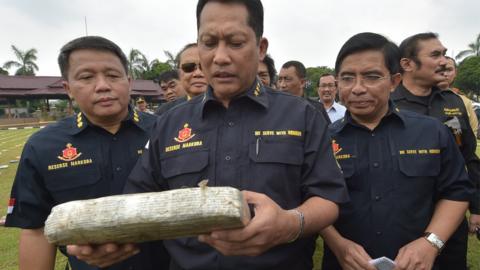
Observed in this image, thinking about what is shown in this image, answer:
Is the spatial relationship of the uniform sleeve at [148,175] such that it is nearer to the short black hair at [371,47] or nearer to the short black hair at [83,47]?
the short black hair at [83,47]

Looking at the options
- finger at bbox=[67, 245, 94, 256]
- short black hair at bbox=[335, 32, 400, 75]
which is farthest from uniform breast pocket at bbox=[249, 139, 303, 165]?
short black hair at bbox=[335, 32, 400, 75]

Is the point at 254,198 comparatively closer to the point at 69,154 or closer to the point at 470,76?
the point at 69,154

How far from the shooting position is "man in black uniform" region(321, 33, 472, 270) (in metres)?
2.14

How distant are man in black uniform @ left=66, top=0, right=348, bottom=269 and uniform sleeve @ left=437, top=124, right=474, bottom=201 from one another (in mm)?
935

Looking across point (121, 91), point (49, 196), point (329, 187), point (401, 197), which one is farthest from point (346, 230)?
point (49, 196)

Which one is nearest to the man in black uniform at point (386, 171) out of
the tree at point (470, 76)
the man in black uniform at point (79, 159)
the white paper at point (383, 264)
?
the white paper at point (383, 264)

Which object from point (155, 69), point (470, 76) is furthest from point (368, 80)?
point (155, 69)

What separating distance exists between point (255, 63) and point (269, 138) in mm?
382

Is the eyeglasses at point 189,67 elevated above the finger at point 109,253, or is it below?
above

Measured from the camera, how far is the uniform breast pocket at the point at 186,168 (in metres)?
1.75

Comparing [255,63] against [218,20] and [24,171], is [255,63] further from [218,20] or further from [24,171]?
[24,171]

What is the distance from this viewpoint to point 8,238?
5184 millimetres

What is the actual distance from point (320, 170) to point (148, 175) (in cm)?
85

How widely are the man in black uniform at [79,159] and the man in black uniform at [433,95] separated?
2.48 m
